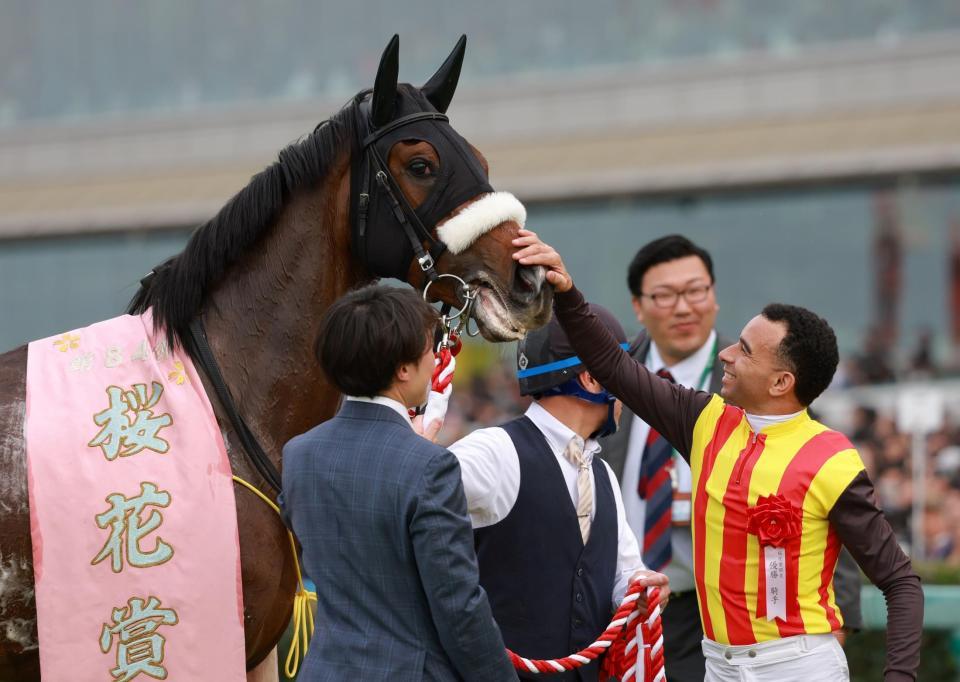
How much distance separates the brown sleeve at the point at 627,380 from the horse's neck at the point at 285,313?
23.6 inches

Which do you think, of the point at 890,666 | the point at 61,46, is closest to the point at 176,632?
the point at 890,666

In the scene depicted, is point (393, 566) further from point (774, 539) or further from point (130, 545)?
point (774, 539)

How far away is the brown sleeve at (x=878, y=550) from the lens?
2.55 m

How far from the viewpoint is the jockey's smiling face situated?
2719 millimetres

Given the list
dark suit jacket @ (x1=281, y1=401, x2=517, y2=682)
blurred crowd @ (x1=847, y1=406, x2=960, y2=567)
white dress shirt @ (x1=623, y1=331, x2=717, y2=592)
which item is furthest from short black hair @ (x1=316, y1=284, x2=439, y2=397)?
blurred crowd @ (x1=847, y1=406, x2=960, y2=567)

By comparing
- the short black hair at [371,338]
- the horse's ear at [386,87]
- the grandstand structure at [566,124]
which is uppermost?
the grandstand structure at [566,124]

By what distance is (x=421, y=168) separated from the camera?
116 inches

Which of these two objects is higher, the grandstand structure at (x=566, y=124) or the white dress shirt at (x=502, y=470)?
the grandstand structure at (x=566, y=124)

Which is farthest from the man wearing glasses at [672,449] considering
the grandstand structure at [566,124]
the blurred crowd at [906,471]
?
the grandstand structure at [566,124]

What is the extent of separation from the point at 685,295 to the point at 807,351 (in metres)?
1.35

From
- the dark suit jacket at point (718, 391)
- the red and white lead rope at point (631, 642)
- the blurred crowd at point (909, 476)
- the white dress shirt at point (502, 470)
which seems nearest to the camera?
Answer: the white dress shirt at point (502, 470)

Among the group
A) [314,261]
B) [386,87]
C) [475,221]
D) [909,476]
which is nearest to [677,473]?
[475,221]

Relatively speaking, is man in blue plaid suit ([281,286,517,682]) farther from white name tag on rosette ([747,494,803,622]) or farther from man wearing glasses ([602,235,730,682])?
man wearing glasses ([602,235,730,682])

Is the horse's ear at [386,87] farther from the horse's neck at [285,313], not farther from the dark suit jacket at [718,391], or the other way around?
the dark suit jacket at [718,391]
